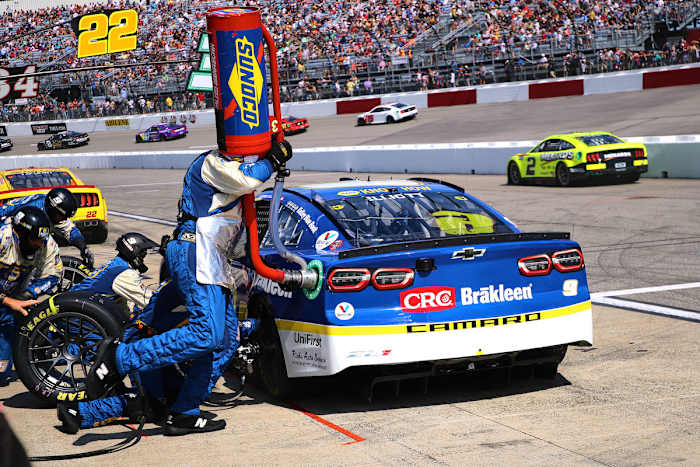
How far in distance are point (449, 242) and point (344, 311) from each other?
0.78 m

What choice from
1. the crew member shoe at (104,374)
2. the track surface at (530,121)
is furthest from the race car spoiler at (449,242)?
the track surface at (530,121)

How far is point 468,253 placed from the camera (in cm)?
530

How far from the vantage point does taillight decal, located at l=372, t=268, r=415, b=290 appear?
16.9 feet

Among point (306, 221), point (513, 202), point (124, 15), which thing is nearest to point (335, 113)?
point (124, 15)

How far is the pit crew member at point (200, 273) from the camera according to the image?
487 cm

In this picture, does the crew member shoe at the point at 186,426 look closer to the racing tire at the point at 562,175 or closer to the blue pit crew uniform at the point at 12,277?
the blue pit crew uniform at the point at 12,277

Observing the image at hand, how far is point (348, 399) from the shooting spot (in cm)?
571

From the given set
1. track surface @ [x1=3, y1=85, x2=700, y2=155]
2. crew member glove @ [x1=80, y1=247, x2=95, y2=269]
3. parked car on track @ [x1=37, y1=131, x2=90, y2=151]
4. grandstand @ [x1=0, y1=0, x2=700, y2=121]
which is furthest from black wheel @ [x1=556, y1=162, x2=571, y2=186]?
parked car on track @ [x1=37, y1=131, x2=90, y2=151]

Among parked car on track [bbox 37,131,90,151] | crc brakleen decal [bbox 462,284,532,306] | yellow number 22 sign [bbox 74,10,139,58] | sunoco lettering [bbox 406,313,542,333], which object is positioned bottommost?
parked car on track [bbox 37,131,90,151]

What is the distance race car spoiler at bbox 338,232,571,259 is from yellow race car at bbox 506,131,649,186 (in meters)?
14.0

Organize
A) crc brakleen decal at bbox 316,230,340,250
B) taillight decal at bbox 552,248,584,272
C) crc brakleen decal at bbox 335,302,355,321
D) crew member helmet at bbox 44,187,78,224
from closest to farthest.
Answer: crc brakleen decal at bbox 335,302,355,321 < taillight decal at bbox 552,248,584,272 < crc brakleen decal at bbox 316,230,340,250 < crew member helmet at bbox 44,187,78,224

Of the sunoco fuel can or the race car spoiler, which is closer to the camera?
the sunoco fuel can

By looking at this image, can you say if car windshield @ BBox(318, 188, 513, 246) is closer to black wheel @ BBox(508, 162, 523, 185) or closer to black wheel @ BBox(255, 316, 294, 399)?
black wheel @ BBox(255, 316, 294, 399)

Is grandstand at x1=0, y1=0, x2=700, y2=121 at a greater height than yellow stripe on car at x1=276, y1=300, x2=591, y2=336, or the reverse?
grandstand at x1=0, y1=0, x2=700, y2=121
